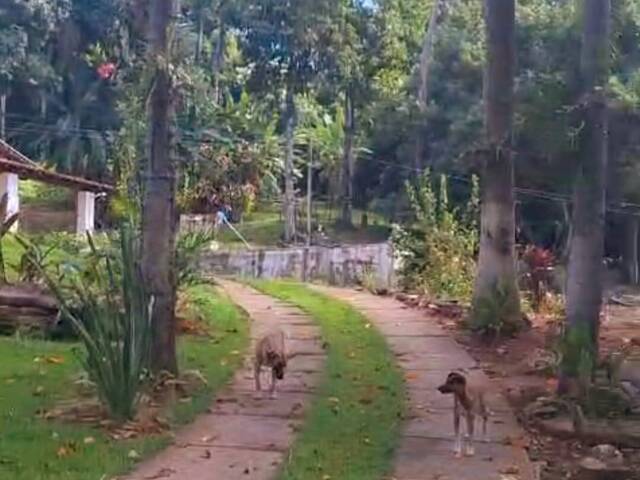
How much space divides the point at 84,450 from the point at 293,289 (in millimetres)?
11306

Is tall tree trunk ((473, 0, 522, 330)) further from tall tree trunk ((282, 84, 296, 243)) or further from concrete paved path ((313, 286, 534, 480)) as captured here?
tall tree trunk ((282, 84, 296, 243))

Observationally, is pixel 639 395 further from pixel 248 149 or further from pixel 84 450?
pixel 248 149

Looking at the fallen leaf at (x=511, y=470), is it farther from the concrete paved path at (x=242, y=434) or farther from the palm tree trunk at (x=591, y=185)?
the palm tree trunk at (x=591, y=185)

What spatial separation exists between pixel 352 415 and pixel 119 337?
1.61 metres

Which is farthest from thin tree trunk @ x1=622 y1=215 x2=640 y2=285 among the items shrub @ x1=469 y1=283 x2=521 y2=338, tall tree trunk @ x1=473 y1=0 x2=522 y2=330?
shrub @ x1=469 y1=283 x2=521 y2=338

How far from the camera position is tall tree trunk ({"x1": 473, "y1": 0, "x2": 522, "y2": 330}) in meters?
10.8

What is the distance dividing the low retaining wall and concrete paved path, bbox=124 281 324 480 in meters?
11.6

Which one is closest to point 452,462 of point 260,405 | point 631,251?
point 260,405

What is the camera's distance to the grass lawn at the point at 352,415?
5.47m

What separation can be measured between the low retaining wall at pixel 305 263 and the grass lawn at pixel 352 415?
9.62 metres

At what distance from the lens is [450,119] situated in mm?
29094

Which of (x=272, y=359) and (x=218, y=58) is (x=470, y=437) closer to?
(x=272, y=359)


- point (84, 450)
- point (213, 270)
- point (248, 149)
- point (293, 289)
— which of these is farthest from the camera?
point (248, 149)

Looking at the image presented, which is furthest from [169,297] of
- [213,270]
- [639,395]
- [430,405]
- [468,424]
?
[213,270]
